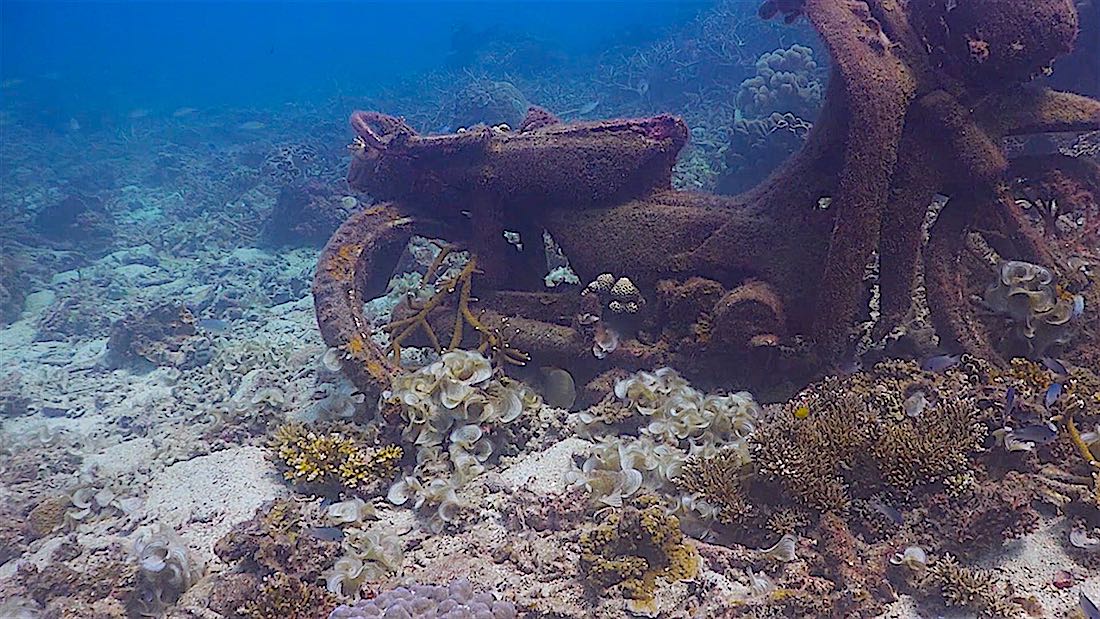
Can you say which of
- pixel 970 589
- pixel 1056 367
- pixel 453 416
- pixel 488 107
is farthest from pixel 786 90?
pixel 970 589

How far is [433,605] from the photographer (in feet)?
11.4

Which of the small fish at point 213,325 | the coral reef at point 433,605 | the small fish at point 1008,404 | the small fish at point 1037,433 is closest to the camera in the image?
the coral reef at point 433,605

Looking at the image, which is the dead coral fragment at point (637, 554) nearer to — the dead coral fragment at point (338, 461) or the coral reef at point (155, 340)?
the dead coral fragment at point (338, 461)

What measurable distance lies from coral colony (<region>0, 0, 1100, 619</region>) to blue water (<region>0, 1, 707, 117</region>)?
97.0 ft

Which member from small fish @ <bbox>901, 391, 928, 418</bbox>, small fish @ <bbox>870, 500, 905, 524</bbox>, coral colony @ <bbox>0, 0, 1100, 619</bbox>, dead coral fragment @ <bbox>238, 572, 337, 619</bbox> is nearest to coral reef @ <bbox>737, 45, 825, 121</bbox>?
coral colony @ <bbox>0, 0, 1100, 619</bbox>

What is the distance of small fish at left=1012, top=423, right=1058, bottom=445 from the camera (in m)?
3.79

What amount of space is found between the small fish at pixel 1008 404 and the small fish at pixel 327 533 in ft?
14.2

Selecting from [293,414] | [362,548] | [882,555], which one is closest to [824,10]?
[882,555]

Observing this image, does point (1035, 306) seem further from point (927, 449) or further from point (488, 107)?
point (488, 107)

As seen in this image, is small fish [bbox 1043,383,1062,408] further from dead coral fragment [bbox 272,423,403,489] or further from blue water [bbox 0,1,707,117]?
blue water [bbox 0,1,707,117]

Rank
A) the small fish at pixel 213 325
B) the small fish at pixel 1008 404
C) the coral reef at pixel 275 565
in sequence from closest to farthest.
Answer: the coral reef at pixel 275 565 → the small fish at pixel 1008 404 → the small fish at pixel 213 325

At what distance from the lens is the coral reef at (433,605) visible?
11.1 ft

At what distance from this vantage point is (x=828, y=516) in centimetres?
378

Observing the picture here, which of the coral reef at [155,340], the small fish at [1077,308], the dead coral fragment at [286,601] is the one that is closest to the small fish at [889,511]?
the small fish at [1077,308]
